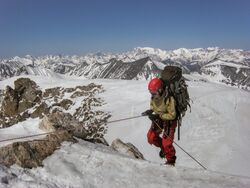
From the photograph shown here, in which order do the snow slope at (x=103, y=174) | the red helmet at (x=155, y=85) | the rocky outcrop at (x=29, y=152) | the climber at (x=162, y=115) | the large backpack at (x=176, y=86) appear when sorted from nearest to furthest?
the snow slope at (x=103, y=174), the rocky outcrop at (x=29, y=152), the red helmet at (x=155, y=85), the climber at (x=162, y=115), the large backpack at (x=176, y=86)

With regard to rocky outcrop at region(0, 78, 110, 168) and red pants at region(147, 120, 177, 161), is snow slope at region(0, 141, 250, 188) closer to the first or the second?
red pants at region(147, 120, 177, 161)

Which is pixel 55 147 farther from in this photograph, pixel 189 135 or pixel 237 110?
pixel 237 110

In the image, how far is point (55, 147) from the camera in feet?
42.3

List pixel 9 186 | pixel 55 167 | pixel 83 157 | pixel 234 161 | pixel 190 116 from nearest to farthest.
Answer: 1. pixel 9 186
2. pixel 55 167
3. pixel 83 157
4. pixel 234 161
5. pixel 190 116

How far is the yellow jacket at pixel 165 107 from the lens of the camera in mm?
12133

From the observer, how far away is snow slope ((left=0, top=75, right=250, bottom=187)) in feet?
34.9

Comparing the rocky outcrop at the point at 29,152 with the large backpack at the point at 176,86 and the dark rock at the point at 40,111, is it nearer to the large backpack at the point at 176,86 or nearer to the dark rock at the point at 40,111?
the large backpack at the point at 176,86

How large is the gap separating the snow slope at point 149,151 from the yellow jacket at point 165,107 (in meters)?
1.78

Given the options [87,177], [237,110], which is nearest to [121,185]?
[87,177]

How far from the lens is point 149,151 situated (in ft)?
104

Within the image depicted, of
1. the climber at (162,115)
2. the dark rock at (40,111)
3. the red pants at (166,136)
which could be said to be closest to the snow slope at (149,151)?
the red pants at (166,136)

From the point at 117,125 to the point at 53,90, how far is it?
83.4ft

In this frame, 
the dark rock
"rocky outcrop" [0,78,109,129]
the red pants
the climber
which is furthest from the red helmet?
the dark rock

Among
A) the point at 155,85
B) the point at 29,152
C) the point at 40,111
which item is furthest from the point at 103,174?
the point at 40,111
